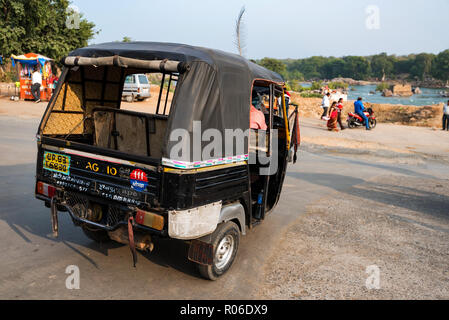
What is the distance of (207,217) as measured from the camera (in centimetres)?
368

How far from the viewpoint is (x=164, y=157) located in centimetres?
345

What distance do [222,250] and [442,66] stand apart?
601 ft

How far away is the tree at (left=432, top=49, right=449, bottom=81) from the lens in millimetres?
155250

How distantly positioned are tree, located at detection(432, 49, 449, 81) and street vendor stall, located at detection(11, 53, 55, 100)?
168713mm

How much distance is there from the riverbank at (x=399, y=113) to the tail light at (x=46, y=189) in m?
24.0

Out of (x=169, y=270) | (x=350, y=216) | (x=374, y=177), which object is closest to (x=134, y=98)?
(x=374, y=177)

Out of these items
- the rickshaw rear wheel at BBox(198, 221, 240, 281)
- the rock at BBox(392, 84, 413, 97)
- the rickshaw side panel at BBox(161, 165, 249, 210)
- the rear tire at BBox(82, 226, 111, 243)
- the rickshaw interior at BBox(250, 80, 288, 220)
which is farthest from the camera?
the rock at BBox(392, 84, 413, 97)

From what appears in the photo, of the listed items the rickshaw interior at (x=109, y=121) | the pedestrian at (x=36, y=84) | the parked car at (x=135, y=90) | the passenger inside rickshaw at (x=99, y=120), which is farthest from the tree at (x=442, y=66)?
the passenger inside rickshaw at (x=99, y=120)

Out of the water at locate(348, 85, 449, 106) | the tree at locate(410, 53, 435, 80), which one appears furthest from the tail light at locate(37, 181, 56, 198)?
the tree at locate(410, 53, 435, 80)

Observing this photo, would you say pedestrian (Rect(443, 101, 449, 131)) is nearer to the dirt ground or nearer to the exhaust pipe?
the dirt ground

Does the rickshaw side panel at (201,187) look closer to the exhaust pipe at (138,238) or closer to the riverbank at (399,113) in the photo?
the exhaust pipe at (138,238)

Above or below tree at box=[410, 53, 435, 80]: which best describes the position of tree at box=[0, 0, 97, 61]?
below

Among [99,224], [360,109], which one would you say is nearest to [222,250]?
[99,224]
